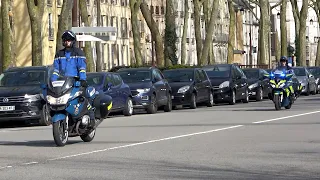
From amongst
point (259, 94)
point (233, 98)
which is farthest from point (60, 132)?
point (259, 94)

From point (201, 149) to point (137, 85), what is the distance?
19.6 metres

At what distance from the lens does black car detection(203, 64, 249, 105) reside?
4553 cm

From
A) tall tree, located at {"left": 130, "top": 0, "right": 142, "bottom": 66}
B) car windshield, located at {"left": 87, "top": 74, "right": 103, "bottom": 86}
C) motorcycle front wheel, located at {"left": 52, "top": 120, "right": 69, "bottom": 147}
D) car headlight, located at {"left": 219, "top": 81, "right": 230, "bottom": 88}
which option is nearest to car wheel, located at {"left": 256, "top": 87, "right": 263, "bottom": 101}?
car headlight, located at {"left": 219, "top": 81, "right": 230, "bottom": 88}

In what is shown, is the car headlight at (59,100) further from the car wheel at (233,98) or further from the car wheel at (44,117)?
the car wheel at (233,98)

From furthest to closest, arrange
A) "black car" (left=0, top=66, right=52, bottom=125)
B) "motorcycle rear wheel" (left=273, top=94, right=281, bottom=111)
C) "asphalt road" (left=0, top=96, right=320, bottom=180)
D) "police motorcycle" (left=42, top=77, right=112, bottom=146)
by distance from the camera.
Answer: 1. "motorcycle rear wheel" (left=273, top=94, right=281, bottom=111)
2. "black car" (left=0, top=66, right=52, bottom=125)
3. "police motorcycle" (left=42, top=77, right=112, bottom=146)
4. "asphalt road" (left=0, top=96, right=320, bottom=180)

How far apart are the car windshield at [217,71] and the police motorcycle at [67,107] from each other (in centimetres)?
2607

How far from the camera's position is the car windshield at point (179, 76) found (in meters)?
42.6

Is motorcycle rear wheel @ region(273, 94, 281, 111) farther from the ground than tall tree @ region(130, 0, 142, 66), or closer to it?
closer to it

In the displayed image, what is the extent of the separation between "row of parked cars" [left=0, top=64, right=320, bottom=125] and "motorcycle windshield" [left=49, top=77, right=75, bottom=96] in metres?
1.10

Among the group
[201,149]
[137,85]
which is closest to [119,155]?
[201,149]

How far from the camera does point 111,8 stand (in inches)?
4080

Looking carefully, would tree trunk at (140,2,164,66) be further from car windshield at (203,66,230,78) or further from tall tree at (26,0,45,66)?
tall tree at (26,0,45,66)

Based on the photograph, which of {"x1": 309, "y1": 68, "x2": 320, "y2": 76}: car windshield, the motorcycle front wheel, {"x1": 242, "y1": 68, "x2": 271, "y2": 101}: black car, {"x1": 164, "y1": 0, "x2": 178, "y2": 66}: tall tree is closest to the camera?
the motorcycle front wheel

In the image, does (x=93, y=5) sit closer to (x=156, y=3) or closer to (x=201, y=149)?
(x=156, y=3)
